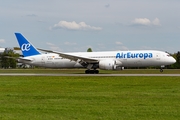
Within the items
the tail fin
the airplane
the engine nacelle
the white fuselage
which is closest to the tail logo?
the tail fin

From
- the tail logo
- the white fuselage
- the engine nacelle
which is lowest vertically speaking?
the engine nacelle

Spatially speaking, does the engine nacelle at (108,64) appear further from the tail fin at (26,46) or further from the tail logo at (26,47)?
the tail logo at (26,47)

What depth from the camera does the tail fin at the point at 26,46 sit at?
163ft

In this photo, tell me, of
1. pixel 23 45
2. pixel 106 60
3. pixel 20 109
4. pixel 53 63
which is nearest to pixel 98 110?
pixel 20 109

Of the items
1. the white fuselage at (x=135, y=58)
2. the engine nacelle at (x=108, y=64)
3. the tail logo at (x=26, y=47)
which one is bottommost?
the engine nacelle at (x=108, y=64)

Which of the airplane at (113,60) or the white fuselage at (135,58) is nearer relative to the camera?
the airplane at (113,60)

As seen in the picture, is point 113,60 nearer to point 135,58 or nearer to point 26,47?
point 135,58

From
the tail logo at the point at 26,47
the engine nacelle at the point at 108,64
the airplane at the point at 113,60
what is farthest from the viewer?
the tail logo at the point at 26,47

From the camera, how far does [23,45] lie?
49938 millimetres

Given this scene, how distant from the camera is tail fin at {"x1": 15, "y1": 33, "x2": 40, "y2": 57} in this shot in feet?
163

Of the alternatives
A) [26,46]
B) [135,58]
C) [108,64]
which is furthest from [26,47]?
[135,58]

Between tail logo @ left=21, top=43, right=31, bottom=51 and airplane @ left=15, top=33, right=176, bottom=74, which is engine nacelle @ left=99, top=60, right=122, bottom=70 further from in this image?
tail logo @ left=21, top=43, right=31, bottom=51


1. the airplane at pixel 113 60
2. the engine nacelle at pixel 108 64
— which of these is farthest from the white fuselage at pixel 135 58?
the engine nacelle at pixel 108 64

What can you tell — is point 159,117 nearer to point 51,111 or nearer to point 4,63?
point 51,111
